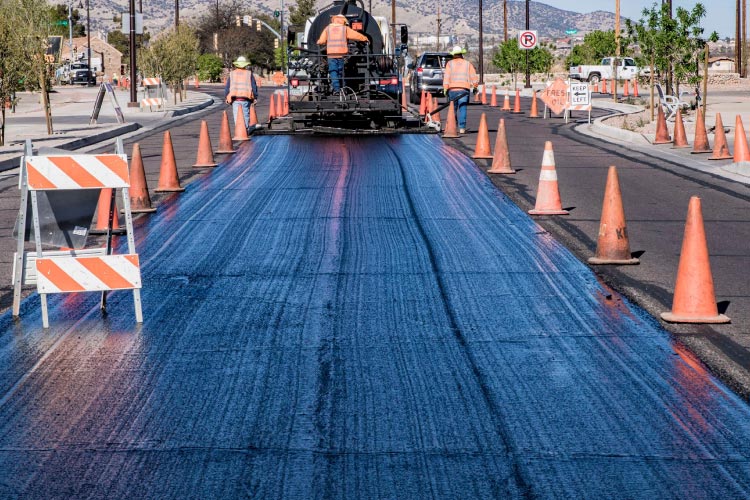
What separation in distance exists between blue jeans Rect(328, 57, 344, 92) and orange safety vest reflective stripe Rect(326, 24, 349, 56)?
0.30m

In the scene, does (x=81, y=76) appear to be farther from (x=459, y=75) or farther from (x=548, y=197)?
(x=548, y=197)

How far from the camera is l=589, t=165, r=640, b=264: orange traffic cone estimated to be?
10.5m

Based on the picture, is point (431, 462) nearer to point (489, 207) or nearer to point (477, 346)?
point (477, 346)

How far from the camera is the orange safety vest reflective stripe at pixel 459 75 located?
90.1ft

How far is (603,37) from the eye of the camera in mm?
74625

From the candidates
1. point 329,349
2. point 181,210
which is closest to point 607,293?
point 329,349

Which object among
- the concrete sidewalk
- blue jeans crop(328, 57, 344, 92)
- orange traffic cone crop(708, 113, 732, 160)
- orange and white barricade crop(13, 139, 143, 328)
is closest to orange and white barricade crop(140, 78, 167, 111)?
the concrete sidewalk

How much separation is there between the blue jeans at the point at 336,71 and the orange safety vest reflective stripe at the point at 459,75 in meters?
2.46

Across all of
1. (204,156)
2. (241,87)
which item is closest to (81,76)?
(241,87)

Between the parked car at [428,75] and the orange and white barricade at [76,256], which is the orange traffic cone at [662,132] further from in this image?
the parked car at [428,75]

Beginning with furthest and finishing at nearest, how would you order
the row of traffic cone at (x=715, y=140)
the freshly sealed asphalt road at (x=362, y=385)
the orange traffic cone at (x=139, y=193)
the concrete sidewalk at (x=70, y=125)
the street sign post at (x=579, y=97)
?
1. the street sign post at (x=579, y=97)
2. the concrete sidewalk at (x=70, y=125)
3. the row of traffic cone at (x=715, y=140)
4. the orange traffic cone at (x=139, y=193)
5. the freshly sealed asphalt road at (x=362, y=385)

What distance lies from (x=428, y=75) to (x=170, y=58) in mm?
10917

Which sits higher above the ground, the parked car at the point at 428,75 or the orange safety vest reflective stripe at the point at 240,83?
the parked car at the point at 428,75

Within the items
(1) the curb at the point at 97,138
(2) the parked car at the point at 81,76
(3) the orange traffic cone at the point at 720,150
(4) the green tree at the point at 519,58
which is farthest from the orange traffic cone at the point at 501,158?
(2) the parked car at the point at 81,76
